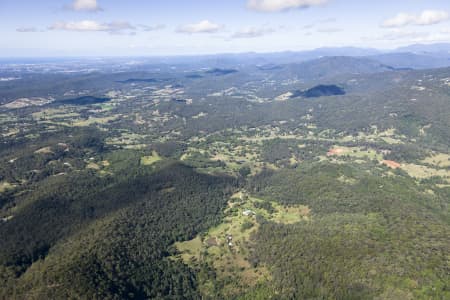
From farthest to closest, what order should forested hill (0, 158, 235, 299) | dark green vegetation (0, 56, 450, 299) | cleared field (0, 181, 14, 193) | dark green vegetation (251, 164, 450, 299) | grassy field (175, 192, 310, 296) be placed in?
cleared field (0, 181, 14, 193), grassy field (175, 192, 310, 296), forested hill (0, 158, 235, 299), dark green vegetation (0, 56, 450, 299), dark green vegetation (251, 164, 450, 299)

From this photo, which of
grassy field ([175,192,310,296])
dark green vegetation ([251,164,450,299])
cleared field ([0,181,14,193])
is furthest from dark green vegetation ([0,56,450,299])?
cleared field ([0,181,14,193])

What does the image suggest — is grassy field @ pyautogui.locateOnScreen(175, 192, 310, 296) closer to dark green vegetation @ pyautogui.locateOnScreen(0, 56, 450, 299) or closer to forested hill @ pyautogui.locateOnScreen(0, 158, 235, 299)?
dark green vegetation @ pyautogui.locateOnScreen(0, 56, 450, 299)

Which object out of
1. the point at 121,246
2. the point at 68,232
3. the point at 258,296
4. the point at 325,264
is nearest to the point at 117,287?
the point at 121,246

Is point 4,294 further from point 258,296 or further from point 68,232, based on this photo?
point 258,296

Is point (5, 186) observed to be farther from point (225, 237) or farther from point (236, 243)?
point (236, 243)

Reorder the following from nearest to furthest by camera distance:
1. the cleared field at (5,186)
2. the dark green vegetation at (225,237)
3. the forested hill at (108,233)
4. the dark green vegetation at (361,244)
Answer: the dark green vegetation at (361,244) < the dark green vegetation at (225,237) < the forested hill at (108,233) < the cleared field at (5,186)

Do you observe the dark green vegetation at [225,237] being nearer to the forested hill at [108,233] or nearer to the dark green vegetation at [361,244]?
the dark green vegetation at [361,244]

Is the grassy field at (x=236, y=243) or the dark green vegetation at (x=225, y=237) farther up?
the dark green vegetation at (x=225, y=237)

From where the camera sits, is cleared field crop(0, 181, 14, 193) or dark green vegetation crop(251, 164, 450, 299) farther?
cleared field crop(0, 181, 14, 193)

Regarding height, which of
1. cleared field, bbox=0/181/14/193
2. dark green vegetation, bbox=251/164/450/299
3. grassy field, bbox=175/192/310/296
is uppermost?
dark green vegetation, bbox=251/164/450/299

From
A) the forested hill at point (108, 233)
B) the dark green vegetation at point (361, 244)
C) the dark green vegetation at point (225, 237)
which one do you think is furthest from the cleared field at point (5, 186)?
the dark green vegetation at point (361, 244)

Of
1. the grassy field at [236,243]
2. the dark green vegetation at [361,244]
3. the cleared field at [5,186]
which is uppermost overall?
the dark green vegetation at [361,244]
